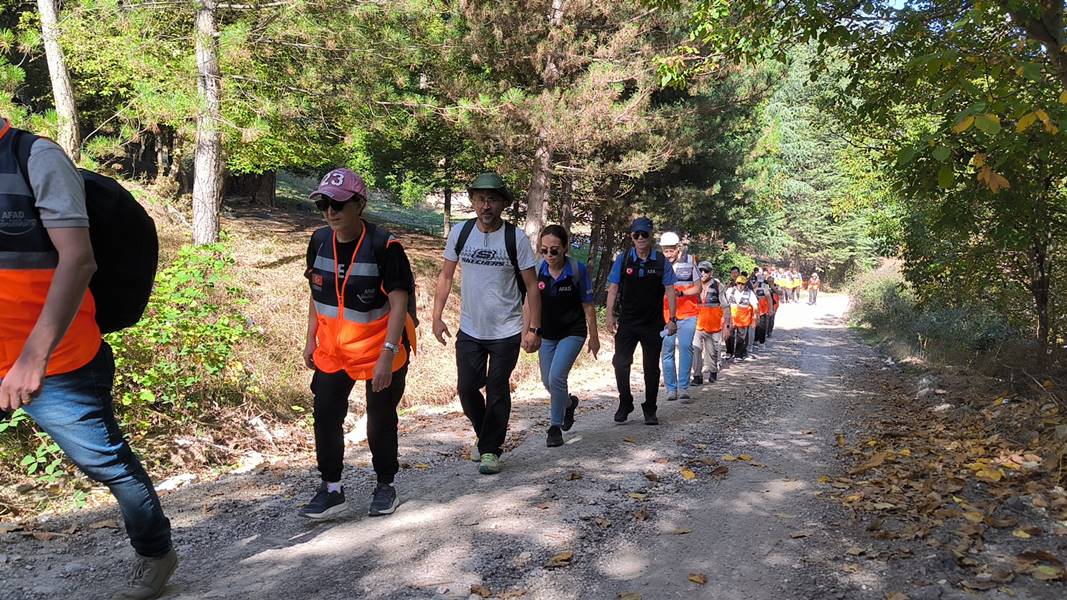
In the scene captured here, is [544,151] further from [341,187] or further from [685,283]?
[341,187]

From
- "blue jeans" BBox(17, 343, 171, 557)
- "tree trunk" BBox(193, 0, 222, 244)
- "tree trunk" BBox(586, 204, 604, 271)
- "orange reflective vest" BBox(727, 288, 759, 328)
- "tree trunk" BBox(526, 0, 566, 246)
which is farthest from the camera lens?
"tree trunk" BBox(586, 204, 604, 271)

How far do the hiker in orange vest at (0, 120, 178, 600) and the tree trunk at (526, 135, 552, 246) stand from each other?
11.6 metres

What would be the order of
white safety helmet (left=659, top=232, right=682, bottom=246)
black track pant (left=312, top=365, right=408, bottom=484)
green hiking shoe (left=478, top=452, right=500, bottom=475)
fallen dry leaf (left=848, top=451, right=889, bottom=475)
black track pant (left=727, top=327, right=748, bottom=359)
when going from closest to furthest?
black track pant (left=312, top=365, right=408, bottom=484)
green hiking shoe (left=478, top=452, right=500, bottom=475)
fallen dry leaf (left=848, top=451, right=889, bottom=475)
white safety helmet (left=659, top=232, right=682, bottom=246)
black track pant (left=727, top=327, right=748, bottom=359)

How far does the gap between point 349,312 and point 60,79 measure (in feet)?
30.3

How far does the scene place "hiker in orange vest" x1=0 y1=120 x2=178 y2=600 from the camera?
260 cm

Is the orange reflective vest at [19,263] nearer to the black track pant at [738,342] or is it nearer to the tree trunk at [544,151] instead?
the tree trunk at [544,151]

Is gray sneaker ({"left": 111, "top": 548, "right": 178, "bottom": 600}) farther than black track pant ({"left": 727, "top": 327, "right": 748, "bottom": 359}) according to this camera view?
No

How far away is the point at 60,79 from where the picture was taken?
10.5m

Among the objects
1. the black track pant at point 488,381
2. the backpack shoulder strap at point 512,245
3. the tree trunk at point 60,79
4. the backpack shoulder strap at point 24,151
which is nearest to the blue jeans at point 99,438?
the backpack shoulder strap at point 24,151

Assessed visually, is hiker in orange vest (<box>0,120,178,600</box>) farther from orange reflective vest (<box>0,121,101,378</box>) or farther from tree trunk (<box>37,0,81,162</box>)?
tree trunk (<box>37,0,81,162</box>)

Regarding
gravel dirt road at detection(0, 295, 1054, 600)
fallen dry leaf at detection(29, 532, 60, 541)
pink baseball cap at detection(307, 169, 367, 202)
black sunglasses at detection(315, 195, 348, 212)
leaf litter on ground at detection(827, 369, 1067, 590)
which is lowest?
fallen dry leaf at detection(29, 532, 60, 541)

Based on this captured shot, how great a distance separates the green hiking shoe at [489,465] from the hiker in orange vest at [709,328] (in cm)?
596

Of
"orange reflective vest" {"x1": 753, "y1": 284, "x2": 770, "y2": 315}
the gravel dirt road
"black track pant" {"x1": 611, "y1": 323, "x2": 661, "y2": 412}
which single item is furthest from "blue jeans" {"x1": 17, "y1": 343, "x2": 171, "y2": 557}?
"orange reflective vest" {"x1": 753, "y1": 284, "x2": 770, "y2": 315}

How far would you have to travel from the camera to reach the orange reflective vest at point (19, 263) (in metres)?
2.64
